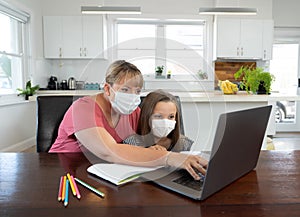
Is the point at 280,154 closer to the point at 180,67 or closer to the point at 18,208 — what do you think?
the point at 180,67

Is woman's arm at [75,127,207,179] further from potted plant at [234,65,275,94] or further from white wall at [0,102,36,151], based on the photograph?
white wall at [0,102,36,151]

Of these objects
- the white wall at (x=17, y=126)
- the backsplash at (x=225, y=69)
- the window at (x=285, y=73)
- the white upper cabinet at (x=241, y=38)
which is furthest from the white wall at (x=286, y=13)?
the white wall at (x=17, y=126)

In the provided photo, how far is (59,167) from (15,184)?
6.6 inches

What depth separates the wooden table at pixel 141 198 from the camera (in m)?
0.58

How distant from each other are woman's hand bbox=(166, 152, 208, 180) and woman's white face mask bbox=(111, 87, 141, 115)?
274mm

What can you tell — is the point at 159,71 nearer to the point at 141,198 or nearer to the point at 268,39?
the point at 141,198

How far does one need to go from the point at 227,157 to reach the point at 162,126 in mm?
346

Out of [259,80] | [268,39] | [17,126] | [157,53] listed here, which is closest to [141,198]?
[157,53]

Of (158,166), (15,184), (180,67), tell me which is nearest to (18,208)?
(15,184)

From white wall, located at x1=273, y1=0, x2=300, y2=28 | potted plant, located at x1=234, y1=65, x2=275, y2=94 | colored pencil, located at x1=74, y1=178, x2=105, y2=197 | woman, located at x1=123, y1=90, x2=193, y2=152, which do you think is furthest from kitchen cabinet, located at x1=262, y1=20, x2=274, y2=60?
colored pencil, located at x1=74, y1=178, x2=105, y2=197

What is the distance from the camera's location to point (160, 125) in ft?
3.17

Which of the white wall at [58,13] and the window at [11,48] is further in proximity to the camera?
the white wall at [58,13]

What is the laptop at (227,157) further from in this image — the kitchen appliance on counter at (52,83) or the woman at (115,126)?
the kitchen appliance on counter at (52,83)

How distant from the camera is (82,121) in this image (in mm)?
958
